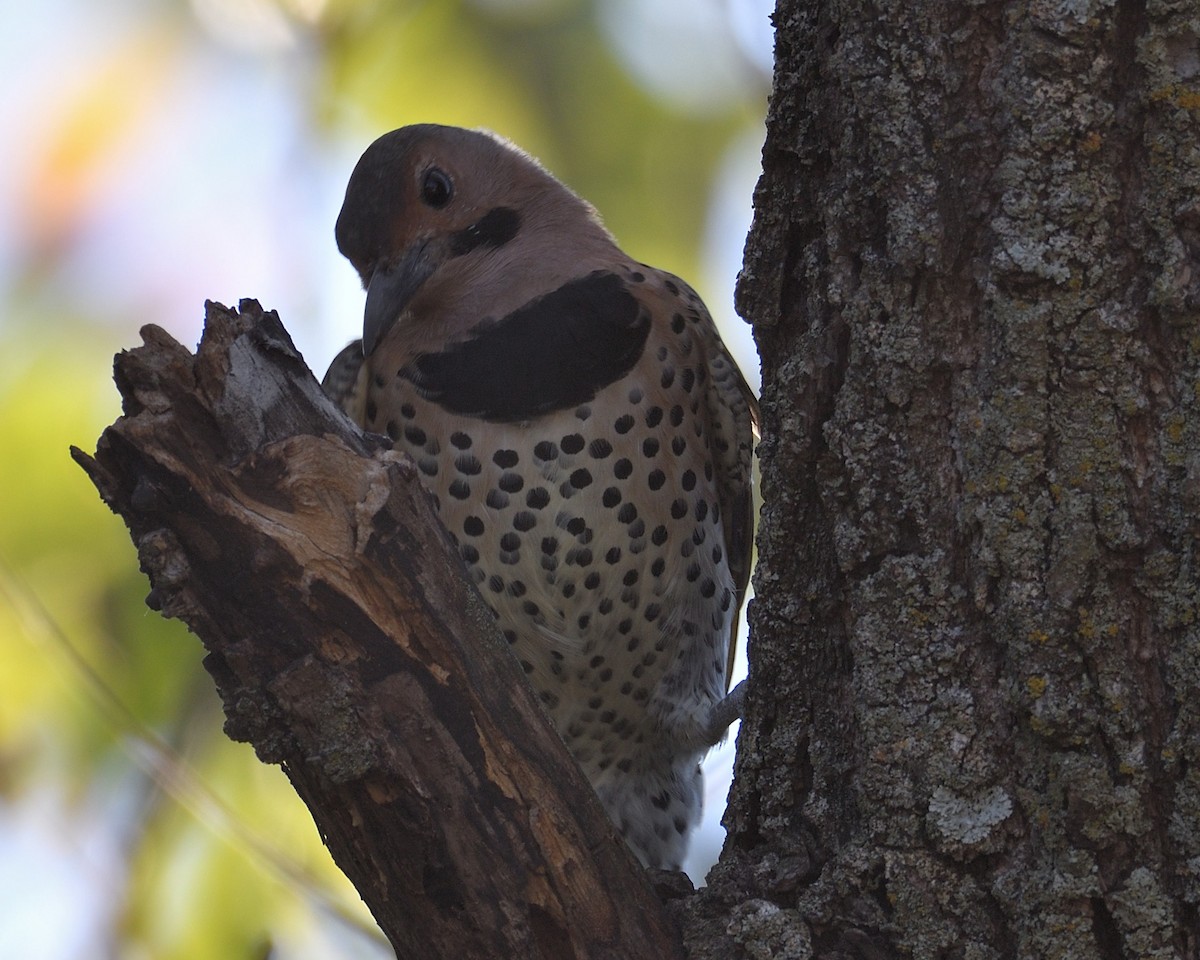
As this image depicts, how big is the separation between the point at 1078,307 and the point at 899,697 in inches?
22.5

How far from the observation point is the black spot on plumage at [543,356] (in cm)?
290

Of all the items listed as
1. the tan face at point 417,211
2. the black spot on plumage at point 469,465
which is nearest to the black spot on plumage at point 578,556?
the black spot on plumage at point 469,465

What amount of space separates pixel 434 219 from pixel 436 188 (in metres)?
0.08

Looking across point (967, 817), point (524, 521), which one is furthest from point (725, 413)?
point (967, 817)

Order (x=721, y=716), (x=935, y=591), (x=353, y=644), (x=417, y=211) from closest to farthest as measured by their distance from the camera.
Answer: (x=353, y=644) → (x=935, y=591) → (x=721, y=716) → (x=417, y=211)

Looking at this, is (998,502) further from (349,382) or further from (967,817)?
(349,382)

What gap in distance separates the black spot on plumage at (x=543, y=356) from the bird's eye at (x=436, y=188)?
1.51 ft

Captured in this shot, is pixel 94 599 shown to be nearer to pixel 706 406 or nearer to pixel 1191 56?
pixel 706 406

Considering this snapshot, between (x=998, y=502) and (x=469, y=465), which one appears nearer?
(x=998, y=502)

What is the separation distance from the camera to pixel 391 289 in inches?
124

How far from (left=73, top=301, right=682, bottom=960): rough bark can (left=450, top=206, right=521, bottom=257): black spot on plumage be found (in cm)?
151

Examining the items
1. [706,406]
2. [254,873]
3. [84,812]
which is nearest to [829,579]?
[706,406]

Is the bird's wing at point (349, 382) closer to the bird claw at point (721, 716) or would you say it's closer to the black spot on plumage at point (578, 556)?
the black spot on plumage at point (578, 556)

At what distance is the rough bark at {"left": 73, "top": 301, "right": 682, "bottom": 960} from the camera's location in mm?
1685
